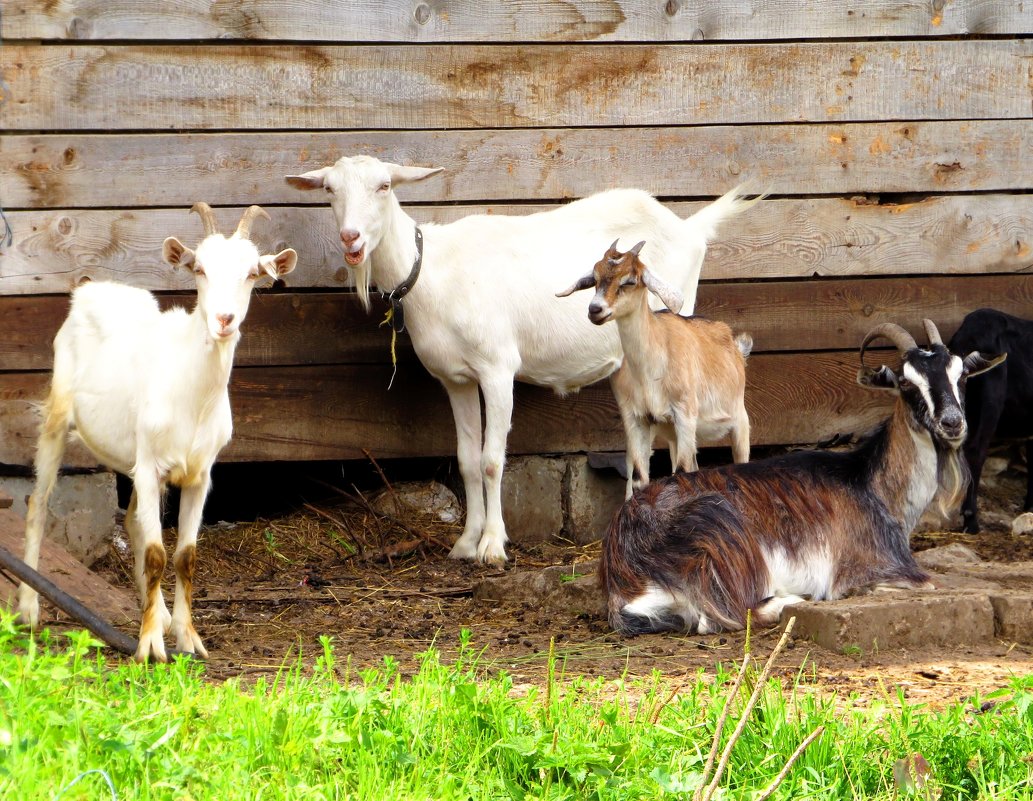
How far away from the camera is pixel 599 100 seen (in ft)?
22.3

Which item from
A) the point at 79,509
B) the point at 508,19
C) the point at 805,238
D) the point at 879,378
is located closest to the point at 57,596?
the point at 79,509

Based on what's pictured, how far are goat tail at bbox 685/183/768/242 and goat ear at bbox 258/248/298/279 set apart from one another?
2637 millimetres

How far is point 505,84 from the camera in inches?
264

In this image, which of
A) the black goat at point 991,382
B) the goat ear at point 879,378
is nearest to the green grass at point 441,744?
the goat ear at point 879,378

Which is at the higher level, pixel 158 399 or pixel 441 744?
pixel 158 399

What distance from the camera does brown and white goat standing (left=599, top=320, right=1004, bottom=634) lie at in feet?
16.1

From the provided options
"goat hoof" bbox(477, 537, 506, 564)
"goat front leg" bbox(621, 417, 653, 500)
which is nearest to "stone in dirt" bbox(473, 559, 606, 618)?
"goat front leg" bbox(621, 417, 653, 500)

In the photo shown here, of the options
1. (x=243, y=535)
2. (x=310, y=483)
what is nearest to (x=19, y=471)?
(x=243, y=535)

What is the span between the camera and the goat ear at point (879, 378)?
17.8ft

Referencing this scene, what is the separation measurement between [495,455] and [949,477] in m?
2.19

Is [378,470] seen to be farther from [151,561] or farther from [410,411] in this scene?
[151,561]

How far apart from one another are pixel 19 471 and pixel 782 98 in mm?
4285

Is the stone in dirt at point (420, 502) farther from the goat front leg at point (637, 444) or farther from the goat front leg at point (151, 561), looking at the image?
the goat front leg at point (151, 561)

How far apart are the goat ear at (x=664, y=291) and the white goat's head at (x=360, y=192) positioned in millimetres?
1135
